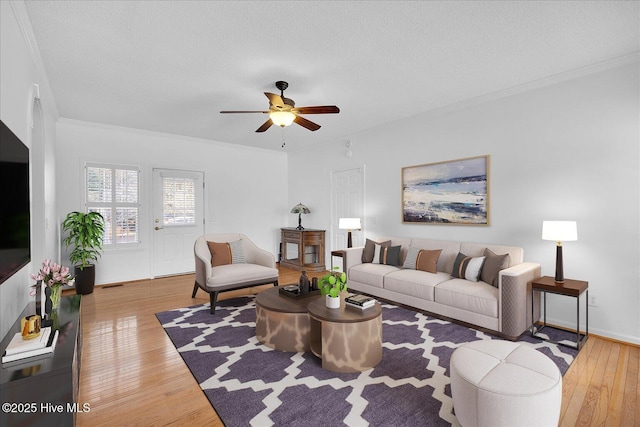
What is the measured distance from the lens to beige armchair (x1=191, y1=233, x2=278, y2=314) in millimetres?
3816

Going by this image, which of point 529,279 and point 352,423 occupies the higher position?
point 529,279

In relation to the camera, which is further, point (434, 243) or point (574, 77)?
point (434, 243)

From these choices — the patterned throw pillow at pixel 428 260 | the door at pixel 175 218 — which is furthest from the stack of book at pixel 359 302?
the door at pixel 175 218

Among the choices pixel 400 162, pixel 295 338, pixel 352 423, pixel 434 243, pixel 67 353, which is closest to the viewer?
pixel 67 353

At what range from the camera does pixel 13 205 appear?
6.10 ft

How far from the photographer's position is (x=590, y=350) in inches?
110

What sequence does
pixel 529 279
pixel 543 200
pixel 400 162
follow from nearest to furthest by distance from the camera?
pixel 529 279, pixel 543 200, pixel 400 162

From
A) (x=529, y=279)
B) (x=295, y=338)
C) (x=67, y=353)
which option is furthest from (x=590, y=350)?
(x=67, y=353)

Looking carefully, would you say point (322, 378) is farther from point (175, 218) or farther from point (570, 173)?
point (175, 218)

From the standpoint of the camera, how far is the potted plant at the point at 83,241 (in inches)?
181

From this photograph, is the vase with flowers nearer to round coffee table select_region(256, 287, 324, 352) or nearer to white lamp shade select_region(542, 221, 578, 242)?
round coffee table select_region(256, 287, 324, 352)

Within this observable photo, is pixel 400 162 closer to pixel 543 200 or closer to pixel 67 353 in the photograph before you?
pixel 543 200

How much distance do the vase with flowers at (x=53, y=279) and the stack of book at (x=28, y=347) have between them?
538 mm

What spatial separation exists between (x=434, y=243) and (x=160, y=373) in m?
3.45
